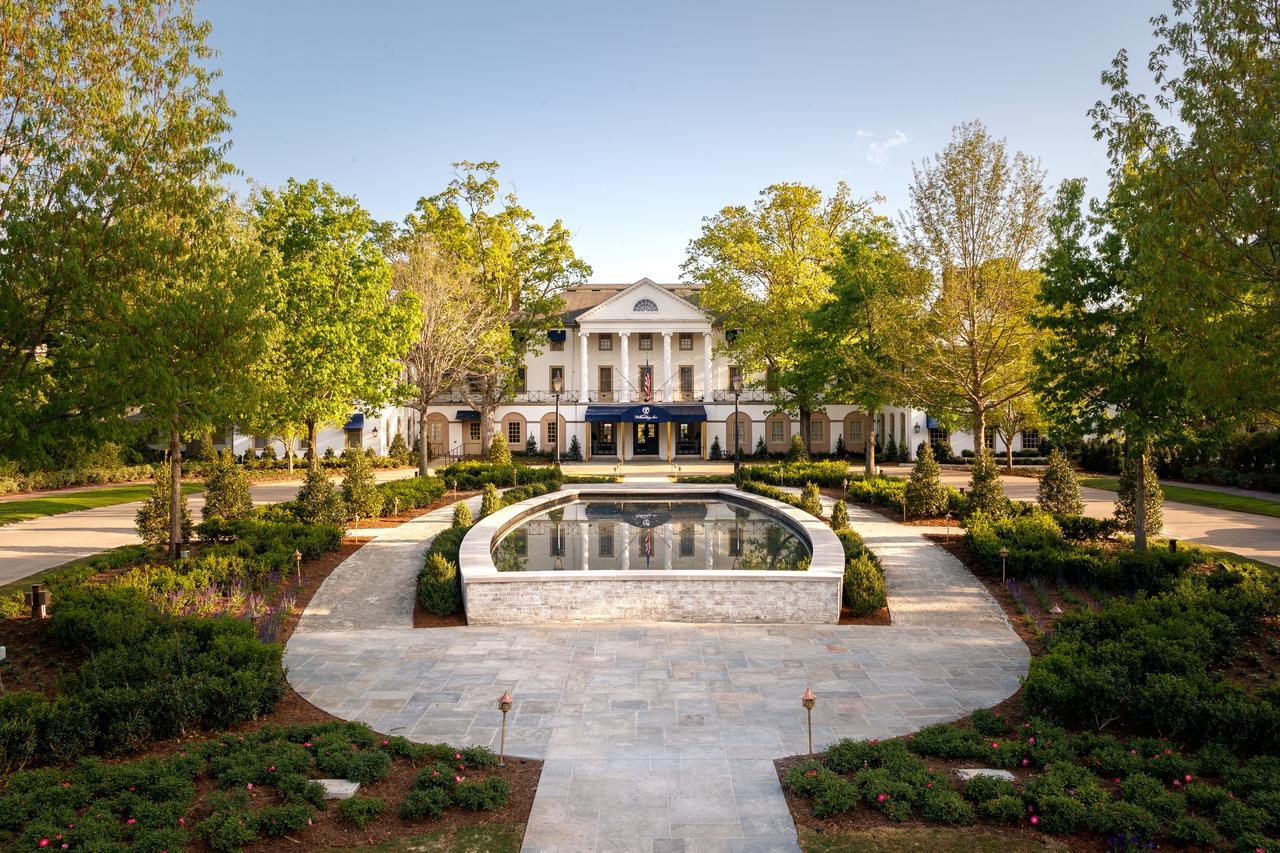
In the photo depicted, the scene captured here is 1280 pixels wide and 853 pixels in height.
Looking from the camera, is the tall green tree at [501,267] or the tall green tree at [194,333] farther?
the tall green tree at [501,267]

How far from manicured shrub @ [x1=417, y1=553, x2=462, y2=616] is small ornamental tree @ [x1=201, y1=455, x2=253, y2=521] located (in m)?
7.04

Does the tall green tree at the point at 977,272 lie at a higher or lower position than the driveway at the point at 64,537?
higher

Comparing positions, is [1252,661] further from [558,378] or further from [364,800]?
[558,378]

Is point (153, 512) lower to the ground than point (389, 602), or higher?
higher

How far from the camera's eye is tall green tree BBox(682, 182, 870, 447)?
3462 centimetres

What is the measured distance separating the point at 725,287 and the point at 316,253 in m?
19.7

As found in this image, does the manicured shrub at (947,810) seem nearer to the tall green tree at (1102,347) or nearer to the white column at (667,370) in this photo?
the tall green tree at (1102,347)

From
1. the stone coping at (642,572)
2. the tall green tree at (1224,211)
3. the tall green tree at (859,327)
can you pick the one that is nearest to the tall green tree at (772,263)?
the tall green tree at (859,327)

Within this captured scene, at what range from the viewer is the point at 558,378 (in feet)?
150

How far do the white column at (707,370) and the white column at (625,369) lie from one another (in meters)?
4.61

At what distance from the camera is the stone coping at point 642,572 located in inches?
477

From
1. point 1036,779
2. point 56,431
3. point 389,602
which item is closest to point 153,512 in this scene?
point 389,602

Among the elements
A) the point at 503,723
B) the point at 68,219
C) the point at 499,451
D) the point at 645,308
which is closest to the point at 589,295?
the point at 645,308

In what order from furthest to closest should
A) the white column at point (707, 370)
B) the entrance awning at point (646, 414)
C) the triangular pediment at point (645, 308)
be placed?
the white column at point (707, 370), the triangular pediment at point (645, 308), the entrance awning at point (646, 414)
